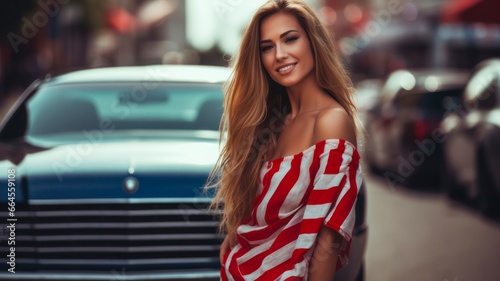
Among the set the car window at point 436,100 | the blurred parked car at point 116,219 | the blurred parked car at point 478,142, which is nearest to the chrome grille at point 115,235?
the blurred parked car at point 116,219

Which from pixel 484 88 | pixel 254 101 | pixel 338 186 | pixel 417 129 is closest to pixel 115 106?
pixel 254 101

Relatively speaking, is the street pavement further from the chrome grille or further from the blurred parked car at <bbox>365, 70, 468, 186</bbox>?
the chrome grille

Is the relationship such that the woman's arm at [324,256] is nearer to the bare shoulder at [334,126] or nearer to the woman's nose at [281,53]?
the bare shoulder at [334,126]

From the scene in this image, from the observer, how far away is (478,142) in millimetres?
9156

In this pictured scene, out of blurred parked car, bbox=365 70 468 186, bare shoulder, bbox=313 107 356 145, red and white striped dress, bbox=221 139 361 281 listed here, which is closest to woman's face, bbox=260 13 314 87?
bare shoulder, bbox=313 107 356 145

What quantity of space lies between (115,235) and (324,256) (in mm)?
1821

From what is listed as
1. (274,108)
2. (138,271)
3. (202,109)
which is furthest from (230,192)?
(202,109)

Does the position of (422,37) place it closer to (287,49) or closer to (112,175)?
(112,175)

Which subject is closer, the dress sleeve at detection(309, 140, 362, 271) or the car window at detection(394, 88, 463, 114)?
the dress sleeve at detection(309, 140, 362, 271)

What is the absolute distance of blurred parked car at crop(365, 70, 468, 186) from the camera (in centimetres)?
1145

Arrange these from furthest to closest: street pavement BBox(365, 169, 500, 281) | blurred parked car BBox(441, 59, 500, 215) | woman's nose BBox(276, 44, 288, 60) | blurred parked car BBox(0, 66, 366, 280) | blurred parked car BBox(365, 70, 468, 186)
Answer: blurred parked car BBox(365, 70, 468, 186) < blurred parked car BBox(441, 59, 500, 215) < street pavement BBox(365, 169, 500, 281) < blurred parked car BBox(0, 66, 366, 280) < woman's nose BBox(276, 44, 288, 60)

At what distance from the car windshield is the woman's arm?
2823 mm

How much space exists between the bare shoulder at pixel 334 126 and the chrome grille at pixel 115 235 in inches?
61.2

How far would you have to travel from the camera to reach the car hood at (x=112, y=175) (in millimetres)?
4180
